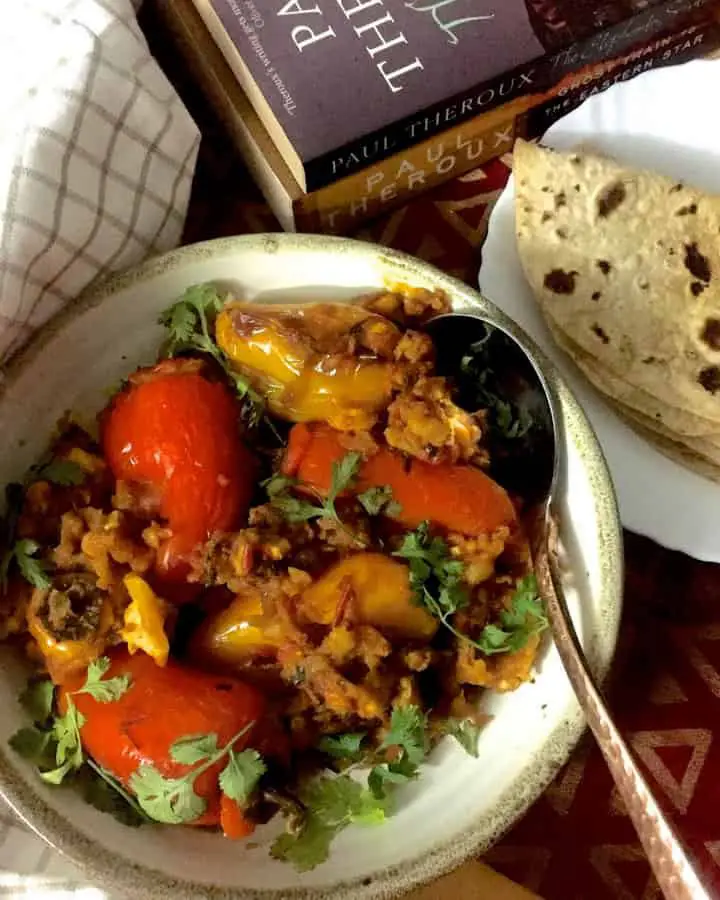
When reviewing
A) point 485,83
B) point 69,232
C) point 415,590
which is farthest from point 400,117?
point 415,590

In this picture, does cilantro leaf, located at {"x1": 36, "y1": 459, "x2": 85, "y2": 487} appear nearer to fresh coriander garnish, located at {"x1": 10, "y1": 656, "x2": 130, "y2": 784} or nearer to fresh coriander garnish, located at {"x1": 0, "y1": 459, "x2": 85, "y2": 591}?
fresh coriander garnish, located at {"x1": 0, "y1": 459, "x2": 85, "y2": 591}

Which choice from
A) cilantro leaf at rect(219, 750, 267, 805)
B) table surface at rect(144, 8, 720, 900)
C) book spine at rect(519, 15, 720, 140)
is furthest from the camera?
book spine at rect(519, 15, 720, 140)

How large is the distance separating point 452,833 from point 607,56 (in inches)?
45.5

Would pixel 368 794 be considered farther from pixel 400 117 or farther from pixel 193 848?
pixel 400 117

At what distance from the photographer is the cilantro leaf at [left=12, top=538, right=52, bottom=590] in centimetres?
119

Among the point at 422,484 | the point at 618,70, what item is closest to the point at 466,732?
the point at 422,484

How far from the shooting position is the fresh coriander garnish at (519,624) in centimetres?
120

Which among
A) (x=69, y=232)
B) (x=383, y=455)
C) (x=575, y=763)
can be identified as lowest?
(x=575, y=763)

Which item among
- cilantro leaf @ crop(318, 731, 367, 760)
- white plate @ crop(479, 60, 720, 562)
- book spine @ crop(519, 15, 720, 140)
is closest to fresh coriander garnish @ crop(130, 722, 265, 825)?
cilantro leaf @ crop(318, 731, 367, 760)

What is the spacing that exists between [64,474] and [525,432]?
0.57 m

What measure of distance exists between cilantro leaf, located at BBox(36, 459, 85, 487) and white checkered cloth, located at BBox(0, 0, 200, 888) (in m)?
0.16

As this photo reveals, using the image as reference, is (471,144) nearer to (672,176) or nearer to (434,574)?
(672,176)

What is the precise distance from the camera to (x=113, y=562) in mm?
1202

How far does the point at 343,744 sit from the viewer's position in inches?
47.1
